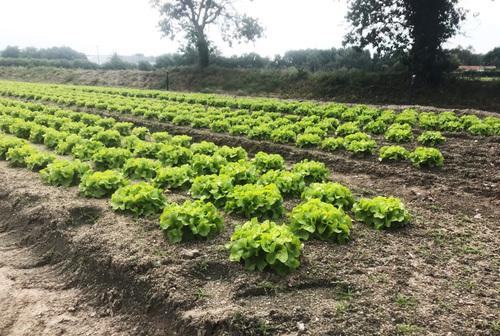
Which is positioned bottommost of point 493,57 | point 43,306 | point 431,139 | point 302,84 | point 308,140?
point 43,306

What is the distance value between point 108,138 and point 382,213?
996 centimetres

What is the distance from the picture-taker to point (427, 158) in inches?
467

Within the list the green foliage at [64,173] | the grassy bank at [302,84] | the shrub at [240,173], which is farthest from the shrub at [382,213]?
the grassy bank at [302,84]

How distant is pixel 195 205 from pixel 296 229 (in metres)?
1.70

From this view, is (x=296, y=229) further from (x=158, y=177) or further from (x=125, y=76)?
(x=125, y=76)

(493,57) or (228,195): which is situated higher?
(493,57)

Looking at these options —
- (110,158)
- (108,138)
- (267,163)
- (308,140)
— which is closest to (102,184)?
(110,158)

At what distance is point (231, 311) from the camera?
522 cm

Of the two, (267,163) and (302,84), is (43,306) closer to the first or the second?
(267,163)

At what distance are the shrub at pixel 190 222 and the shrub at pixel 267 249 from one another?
85 centimetres

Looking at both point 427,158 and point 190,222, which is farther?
point 427,158

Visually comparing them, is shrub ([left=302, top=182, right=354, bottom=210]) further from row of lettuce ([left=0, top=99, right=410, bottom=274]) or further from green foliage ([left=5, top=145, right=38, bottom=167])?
green foliage ([left=5, top=145, right=38, bottom=167])

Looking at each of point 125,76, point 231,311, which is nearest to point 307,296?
point 231,311

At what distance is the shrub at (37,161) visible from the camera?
452 inches
